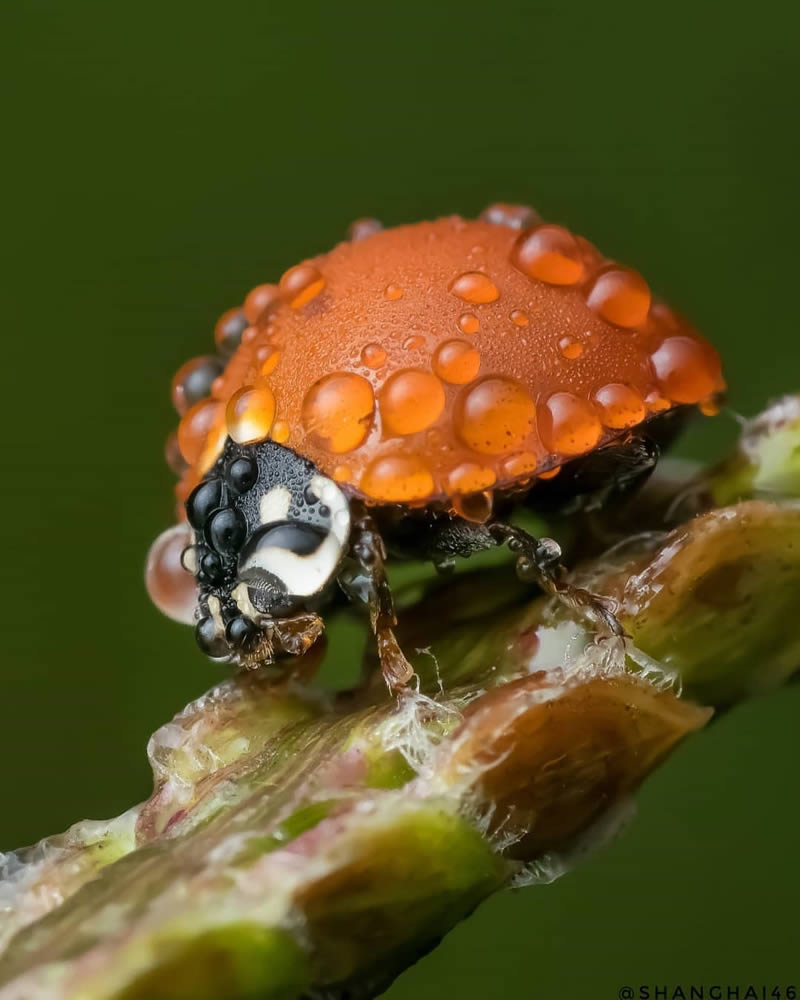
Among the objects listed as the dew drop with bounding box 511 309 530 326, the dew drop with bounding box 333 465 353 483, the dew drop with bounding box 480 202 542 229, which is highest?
the dew drop with bounding box 480 202 542 229

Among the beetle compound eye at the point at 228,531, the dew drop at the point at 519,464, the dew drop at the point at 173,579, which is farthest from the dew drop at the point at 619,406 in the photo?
the dew drop at the point at 173,579

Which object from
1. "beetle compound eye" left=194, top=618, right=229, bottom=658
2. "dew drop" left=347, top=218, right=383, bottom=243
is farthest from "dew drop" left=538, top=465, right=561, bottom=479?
"dew drop" left=347, top=218, right=383, bottom=243

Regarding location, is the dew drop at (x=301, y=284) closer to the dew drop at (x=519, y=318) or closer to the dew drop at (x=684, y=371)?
the dew drop at (x=519, y=318)

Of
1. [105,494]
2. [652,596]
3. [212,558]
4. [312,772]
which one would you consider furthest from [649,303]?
[105,494]

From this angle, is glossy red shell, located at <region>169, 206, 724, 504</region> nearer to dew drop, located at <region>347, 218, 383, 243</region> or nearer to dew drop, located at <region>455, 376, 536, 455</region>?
dew drop, located at <region>455, 376, 536, 455</region>

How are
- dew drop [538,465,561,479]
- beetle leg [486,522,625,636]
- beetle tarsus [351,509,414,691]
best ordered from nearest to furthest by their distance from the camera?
1. beetle leg [486,522,625,636]
2. beetle tarsus [351,509,414,691]
3. dew drop [538,465,561,479]

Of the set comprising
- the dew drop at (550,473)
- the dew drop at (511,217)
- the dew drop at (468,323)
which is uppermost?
the dew drop at (511,217)
